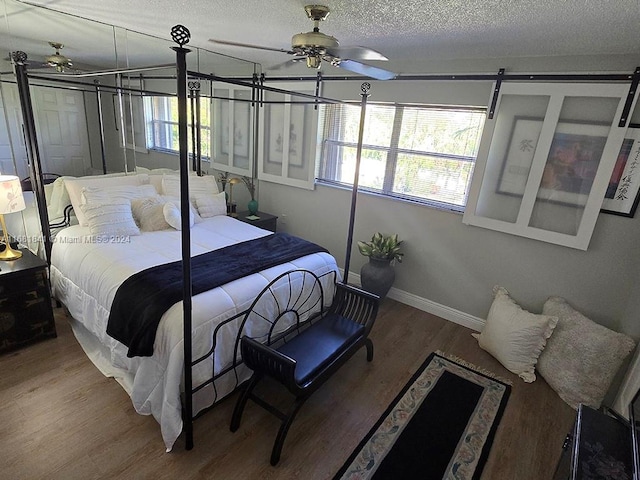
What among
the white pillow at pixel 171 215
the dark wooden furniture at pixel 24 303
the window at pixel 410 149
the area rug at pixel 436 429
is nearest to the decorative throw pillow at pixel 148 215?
the white pillow at pixel 171 215

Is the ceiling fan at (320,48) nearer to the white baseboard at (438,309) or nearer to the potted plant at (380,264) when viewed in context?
the potted plant at (380,264)

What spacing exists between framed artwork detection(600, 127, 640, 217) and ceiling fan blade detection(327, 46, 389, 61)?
5.92ft

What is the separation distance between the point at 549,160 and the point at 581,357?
1.40m

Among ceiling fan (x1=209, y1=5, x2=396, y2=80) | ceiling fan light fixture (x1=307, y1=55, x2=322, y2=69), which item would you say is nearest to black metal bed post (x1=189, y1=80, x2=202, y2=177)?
ceiling fan (x1=209, y1=5, x2=396, y2=80)

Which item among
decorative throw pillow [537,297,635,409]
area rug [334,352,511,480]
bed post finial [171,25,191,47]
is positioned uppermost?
bed post finial [171,25,191,47]

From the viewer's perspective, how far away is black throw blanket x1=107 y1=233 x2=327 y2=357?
1.80 meters

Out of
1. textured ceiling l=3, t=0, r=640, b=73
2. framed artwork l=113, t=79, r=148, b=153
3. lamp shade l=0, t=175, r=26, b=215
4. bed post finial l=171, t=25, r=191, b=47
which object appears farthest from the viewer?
framed artwork l=113, t=79, r=148, b=153

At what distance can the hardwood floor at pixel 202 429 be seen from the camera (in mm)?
1692

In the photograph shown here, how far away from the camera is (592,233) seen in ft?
8.03

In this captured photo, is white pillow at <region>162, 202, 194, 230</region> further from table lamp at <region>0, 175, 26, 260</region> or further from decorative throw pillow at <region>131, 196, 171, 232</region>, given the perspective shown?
table lamp at <region>0, 175, 26, 260</region>

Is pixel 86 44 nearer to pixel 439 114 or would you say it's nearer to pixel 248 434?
pixel 439 114

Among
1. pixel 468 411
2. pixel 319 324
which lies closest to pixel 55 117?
pixel 319 324

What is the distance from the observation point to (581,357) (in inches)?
90.7

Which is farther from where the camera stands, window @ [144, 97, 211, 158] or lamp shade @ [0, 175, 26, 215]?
window @ [144, 97, 211, 158]
